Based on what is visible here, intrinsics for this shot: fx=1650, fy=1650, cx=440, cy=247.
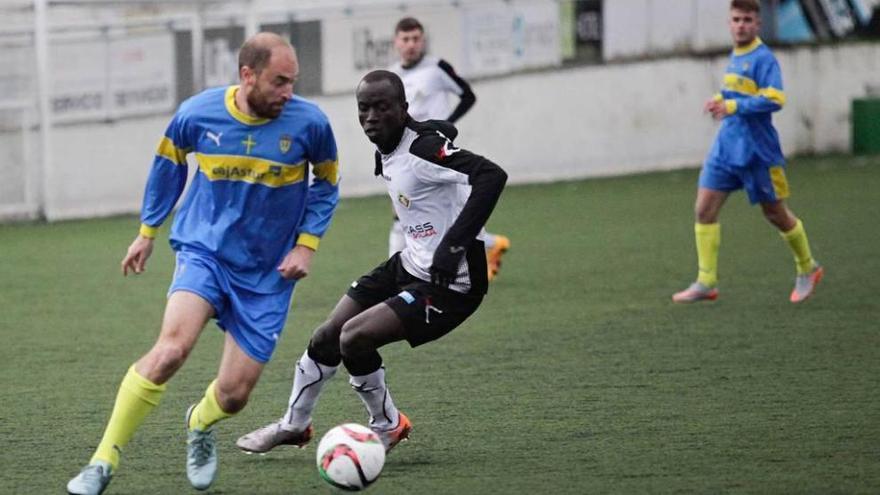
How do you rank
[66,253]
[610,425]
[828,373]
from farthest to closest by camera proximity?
1. [66,253]
2. [828,373]
3. [610,425]

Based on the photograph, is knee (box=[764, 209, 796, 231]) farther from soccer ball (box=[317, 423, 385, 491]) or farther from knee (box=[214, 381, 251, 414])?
knee (box=[214, 381, 251, 414])

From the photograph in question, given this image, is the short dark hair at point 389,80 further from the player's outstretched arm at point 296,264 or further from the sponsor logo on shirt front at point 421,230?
the player's outstretched arm at point 296,264

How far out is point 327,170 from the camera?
6484 millimetres

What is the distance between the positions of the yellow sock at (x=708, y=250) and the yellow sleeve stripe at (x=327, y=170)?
503 centimetres

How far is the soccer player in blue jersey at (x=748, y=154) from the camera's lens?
10781mm

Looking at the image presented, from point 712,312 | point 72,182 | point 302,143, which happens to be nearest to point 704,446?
point 302,143

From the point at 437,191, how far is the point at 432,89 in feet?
19.3

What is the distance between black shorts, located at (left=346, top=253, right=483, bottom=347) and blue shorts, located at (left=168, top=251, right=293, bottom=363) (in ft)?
1.75

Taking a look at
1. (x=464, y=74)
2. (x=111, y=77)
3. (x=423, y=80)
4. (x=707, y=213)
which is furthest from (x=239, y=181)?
(x=464, y=74)

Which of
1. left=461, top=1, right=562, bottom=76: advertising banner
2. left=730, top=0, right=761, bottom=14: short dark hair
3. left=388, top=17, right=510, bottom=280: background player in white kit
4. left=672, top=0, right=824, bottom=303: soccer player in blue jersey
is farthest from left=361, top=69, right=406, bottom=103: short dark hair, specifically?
left=461, top=1, right=562, bottom=76: advertising banner

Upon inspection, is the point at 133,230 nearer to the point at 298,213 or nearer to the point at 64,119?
the point at 64,119

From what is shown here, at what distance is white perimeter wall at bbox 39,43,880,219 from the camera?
19.5m

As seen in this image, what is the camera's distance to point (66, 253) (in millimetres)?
14453

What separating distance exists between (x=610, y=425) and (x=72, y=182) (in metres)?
11.0
